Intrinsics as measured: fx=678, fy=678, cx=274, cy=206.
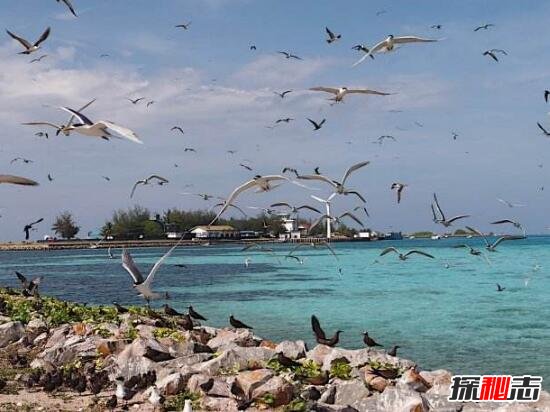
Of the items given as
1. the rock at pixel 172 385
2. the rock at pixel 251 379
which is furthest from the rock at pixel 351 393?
the rock at pixel 172 385

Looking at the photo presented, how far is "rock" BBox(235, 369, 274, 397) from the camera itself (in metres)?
9.69

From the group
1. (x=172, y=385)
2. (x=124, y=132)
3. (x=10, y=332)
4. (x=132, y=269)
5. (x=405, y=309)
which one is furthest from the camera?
(x=405, y=309)

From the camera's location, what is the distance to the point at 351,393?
10.0 meters

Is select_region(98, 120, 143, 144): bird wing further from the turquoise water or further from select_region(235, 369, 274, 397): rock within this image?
the turquoise water

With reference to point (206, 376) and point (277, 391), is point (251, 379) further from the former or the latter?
point (206, 376)

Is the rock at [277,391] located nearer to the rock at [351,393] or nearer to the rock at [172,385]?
the rock at [351,393]

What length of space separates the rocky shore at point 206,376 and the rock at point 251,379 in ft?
0.05

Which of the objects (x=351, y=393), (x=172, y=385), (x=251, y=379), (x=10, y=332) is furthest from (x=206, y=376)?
(x=10, y=332)

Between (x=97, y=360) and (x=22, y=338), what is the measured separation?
368cm

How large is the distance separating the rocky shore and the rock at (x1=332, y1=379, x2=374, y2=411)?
2cm

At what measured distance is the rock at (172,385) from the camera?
10180 millimetres

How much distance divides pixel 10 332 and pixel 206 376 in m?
7.30

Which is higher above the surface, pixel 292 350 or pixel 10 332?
pixel 10 332

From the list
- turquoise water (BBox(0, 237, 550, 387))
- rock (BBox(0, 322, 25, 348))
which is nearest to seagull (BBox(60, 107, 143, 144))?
rock (BBox(0, 322, 25, 348))
